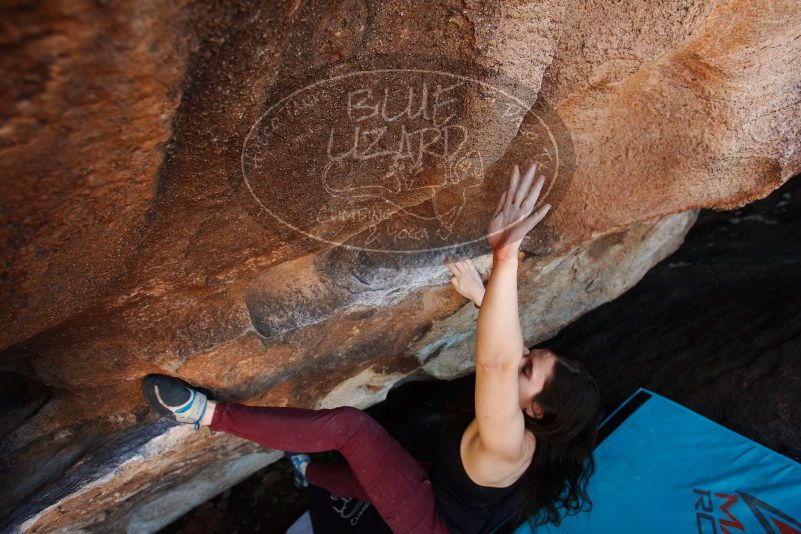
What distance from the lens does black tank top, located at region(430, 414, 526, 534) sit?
1.37m

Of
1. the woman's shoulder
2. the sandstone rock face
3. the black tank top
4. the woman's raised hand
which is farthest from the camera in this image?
the black tank top

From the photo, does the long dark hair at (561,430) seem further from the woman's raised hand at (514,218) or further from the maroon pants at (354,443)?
the woman's raised hand at (514,218)

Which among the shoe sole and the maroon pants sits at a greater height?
the shoe sole

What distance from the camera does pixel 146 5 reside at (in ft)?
1.69

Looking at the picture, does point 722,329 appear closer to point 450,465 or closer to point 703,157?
point 703,157

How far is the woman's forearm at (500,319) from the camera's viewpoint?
3.22ft

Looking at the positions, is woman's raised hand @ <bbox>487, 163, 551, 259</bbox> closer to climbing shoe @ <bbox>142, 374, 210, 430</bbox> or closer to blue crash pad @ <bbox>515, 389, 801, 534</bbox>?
climbing shoe @ <bbox>142, 374, 210, 430</bbox>

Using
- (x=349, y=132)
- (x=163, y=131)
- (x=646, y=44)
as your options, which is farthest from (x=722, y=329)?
(x=163, y=131)

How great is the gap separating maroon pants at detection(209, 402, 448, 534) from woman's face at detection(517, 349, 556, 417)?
390 mm

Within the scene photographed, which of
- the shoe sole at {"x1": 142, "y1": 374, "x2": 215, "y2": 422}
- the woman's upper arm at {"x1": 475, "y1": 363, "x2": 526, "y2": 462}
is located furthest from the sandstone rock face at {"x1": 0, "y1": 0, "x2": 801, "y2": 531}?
the woman's upper arm at {"x1": 475, "y1": 363, "x2": 526, "y2": 462}

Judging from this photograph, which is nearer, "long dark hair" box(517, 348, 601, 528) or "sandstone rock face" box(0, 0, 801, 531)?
"sandstone rock face" box(0, 0, 801, 531)

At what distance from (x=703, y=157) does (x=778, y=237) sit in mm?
1527

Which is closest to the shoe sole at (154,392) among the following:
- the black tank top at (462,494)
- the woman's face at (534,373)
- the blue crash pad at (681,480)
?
the black tank top at (462,494)

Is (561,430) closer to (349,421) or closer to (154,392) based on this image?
(349,421)
